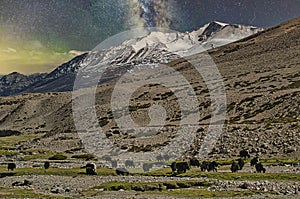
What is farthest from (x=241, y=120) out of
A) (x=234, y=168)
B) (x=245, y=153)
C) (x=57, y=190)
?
(x=57, y=190)

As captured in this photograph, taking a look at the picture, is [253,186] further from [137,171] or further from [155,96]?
[155,96]

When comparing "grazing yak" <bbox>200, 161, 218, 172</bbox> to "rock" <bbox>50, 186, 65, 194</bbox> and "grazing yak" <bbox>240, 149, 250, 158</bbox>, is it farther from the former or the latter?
"rock" <bbox>50, 186, 65, 194</bbox>

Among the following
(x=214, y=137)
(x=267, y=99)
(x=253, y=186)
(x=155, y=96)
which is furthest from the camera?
(x=155, y=96)

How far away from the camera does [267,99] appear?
350ft

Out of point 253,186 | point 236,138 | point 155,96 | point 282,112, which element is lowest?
point 253,186

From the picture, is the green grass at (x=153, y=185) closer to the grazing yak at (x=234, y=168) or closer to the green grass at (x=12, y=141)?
the grazing yak at (x=234, y=168)

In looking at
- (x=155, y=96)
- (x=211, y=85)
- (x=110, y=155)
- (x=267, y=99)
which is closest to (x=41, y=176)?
(x=110, y=155)

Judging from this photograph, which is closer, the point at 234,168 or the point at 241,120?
the point at 234,168

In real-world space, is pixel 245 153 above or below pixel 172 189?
above

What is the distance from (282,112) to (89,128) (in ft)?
196

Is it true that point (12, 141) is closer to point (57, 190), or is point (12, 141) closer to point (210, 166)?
point (210, 166)

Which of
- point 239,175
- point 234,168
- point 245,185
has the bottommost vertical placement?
point 245,185

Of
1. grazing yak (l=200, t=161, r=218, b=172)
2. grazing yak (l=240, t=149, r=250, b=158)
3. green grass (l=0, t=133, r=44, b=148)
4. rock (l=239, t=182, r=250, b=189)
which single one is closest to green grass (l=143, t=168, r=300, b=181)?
grazing yak (l=200, t=161, r=218, b=172)

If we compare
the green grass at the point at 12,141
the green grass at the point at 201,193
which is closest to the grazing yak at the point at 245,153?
the green grass at the point at 201,193
